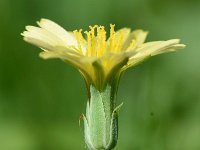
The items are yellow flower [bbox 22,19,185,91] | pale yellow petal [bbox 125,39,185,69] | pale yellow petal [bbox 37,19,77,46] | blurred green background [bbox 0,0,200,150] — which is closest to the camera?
yellow flower [bbox 22,19,185,91]

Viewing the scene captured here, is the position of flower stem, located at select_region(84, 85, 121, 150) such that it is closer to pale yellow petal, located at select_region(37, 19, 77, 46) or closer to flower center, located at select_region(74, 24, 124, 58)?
flower center, located at select_region(74, 24, 124, 58)

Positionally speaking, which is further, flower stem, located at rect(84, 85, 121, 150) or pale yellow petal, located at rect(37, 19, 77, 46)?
pale yellow petal, located at rect(37, 19, 77, 46)

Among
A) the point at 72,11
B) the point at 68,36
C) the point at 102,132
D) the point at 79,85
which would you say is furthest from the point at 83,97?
the point at 102,132

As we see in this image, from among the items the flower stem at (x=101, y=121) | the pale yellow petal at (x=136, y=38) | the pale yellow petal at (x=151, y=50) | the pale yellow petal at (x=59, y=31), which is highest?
the pale yellow petal at (x=59, y=31)

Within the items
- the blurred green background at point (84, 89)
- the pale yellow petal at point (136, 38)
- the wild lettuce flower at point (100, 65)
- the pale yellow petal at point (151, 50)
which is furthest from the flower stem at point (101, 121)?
the blurred green background at point (84, 89)

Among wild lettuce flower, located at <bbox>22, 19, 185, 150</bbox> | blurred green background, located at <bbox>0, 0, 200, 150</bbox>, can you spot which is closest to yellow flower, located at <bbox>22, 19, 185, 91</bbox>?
wild lettuce flower, located at <bbox>22, 19, 185, 150</bbox>

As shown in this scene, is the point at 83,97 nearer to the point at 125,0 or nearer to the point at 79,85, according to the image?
the point at 79,85

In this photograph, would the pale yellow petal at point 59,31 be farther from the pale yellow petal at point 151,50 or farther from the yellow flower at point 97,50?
the pale yellow petal at point 151,50
